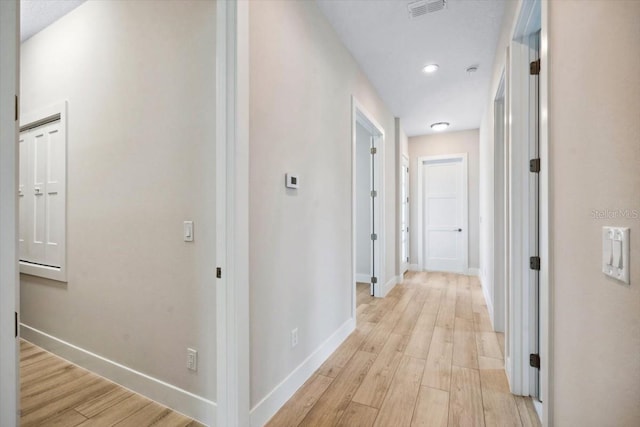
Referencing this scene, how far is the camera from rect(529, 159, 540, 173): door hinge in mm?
1834

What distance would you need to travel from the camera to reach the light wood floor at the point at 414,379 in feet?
5.56

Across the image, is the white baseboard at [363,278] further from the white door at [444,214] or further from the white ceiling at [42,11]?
the white ceiling at [42,11]

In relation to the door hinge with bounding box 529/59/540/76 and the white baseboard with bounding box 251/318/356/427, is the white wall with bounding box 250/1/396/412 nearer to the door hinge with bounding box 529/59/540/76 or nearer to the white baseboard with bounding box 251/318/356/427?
the white baseboard with bounding box 251/318/356/427

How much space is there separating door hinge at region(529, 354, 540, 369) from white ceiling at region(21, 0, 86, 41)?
4025 mm

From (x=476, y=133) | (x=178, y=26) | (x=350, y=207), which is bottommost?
(x=350, y=207)

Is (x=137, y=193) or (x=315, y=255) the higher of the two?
(x=137, y=193)

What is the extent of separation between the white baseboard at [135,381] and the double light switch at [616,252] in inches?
70.4

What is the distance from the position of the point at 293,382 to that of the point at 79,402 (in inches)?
51.4

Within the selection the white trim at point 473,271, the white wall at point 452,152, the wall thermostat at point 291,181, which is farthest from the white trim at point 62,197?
the white trim at point 473,271

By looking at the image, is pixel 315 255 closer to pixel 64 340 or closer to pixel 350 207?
pixel 350 207

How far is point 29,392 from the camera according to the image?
1.94 m

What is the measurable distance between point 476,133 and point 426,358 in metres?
4.82

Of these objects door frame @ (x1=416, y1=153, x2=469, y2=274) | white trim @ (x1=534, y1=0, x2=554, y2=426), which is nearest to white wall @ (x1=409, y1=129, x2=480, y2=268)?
door frame @ (x1=416, y1=153, x2=469, y2=274)

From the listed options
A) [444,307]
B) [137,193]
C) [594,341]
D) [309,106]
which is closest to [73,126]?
[137,193]
